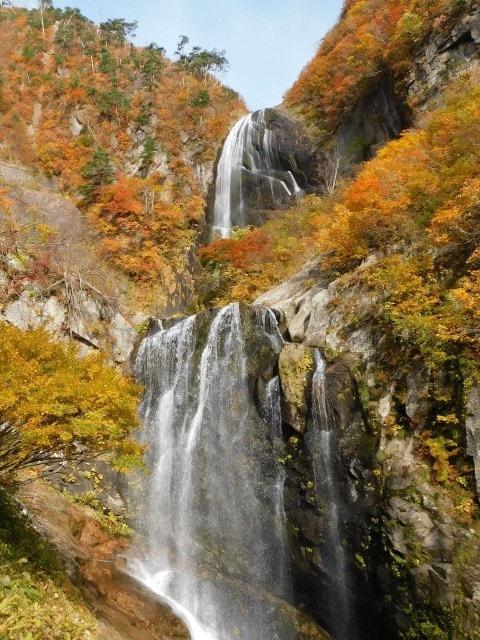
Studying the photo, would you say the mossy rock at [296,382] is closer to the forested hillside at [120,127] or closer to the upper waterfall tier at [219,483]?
the upper waterfall tier at [219,483]

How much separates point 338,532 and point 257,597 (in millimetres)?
2636

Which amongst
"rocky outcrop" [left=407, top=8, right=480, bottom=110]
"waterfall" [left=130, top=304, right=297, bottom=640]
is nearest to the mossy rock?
"waterfall" [left=130, top=304, right=297, bottom=640]

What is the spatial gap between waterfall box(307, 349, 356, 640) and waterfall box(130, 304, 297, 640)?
114 cm

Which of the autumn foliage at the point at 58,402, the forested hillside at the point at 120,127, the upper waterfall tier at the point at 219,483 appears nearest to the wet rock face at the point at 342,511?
the upper waterfall tier at the point at 219,483

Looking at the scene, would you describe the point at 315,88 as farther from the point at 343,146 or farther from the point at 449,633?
the point at 449,633

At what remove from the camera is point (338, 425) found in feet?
33.3

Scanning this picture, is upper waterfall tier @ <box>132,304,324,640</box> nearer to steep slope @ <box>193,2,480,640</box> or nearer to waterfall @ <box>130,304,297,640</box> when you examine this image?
waterfall @ <box>130,304,297,640</box>

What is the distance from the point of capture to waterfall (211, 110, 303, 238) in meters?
26.6

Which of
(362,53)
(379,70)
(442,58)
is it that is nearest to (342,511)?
(442,58)

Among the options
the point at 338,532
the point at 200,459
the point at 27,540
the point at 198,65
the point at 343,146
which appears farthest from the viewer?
the point at 198,65

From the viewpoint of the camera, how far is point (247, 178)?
89.7 feet

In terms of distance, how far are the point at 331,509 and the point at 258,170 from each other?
2328 cm

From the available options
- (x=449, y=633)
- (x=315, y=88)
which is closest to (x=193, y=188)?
(x=315, y=88)

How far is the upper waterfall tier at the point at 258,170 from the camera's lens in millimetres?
26594
